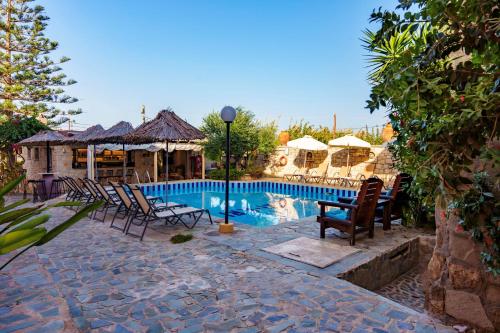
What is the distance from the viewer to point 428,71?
1.82 m

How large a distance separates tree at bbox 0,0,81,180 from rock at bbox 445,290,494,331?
20267 millimetres

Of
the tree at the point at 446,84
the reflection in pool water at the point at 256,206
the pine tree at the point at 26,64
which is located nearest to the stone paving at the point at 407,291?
the tree at the point at 446,84

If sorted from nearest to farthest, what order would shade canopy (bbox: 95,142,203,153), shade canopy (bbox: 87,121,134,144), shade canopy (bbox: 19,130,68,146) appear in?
shade canopy (bbox: 87,121,134,144) → shade canopy (bbox: 19,130,68,146) → shade canopy (bbox: 95,142,203,153)

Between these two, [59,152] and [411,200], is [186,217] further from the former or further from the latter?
[59,152]

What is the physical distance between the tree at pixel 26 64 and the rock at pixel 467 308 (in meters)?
20.3

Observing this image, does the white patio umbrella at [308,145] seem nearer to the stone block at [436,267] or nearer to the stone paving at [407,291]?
the stone paving at [407,291]

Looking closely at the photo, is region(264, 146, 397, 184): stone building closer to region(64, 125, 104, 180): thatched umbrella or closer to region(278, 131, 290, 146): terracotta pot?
region(278, 131, 290, 146): terracotta pot

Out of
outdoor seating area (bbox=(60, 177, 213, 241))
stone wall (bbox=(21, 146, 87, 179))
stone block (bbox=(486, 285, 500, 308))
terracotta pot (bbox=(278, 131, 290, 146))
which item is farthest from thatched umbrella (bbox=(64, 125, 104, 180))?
terracotta pot (bbox=(278, 131, 290, 146))

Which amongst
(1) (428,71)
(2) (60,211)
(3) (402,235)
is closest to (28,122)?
(2) (60,211)

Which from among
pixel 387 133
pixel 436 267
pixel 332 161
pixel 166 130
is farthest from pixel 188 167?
pixel 436 267

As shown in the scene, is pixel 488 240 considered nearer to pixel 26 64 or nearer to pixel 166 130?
pixel 166 130

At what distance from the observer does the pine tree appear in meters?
17.1

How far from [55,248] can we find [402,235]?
19.6 feet

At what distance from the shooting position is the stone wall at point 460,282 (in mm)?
2686
